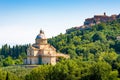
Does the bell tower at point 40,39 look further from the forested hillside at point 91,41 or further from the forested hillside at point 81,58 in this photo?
the forested hillside at point 91,41

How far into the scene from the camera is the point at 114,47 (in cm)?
11319

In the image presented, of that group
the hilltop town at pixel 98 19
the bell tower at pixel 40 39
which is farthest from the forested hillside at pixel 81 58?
the bell tower at pixel 40 39

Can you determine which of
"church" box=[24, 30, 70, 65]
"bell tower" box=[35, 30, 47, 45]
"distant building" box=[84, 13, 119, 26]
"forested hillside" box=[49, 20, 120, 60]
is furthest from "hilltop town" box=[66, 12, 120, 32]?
"church" box=[24, 30, 70, 65]

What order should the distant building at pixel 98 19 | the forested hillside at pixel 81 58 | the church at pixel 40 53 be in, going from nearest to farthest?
→ the forested hillside at pixel 81 58
the church at pixel 40 53
the distant building at pixel 98 19

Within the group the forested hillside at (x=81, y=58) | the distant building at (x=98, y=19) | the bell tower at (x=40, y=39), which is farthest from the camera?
the distant building at (x=98, y=19)

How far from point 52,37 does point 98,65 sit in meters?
70.8

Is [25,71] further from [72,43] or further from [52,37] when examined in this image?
[52,37]

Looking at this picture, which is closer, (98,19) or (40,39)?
(40,39)

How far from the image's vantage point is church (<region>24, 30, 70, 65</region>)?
98.2m

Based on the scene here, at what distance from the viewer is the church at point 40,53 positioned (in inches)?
3866

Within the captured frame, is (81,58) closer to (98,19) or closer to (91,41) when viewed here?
(91,41)

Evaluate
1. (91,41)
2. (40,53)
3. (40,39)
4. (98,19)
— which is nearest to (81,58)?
(40,53)

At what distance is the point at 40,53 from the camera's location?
98938 millimetres


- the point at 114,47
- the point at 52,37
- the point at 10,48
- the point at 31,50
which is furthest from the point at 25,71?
the point at 52,37
